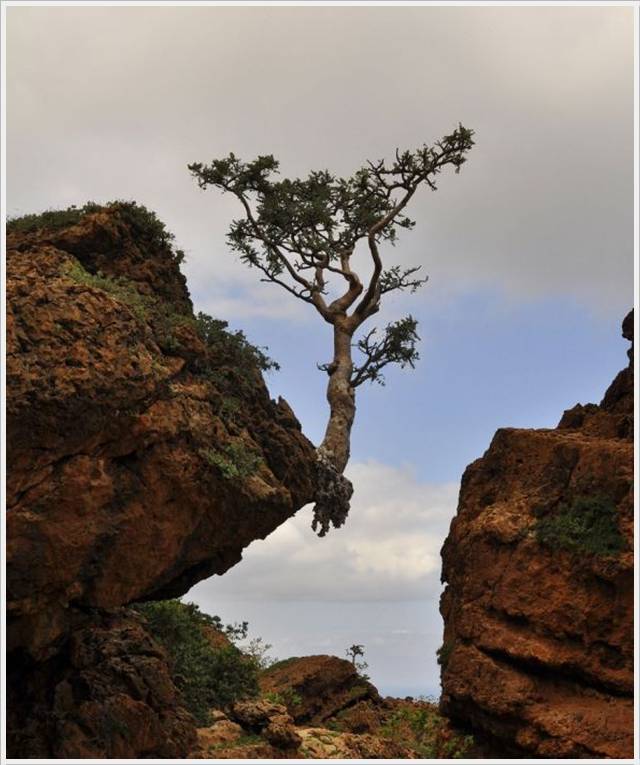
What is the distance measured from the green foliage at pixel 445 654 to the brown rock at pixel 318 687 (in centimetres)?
789

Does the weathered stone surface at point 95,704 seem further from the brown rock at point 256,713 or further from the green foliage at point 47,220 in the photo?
the green foliage at point 47,220

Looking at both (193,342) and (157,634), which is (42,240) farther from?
(157,634)

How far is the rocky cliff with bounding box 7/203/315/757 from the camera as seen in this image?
53.1ft

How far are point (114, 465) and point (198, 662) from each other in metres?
8.53

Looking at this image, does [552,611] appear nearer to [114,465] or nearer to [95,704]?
[114,465]

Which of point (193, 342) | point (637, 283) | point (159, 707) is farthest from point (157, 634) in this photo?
point (637, 283)

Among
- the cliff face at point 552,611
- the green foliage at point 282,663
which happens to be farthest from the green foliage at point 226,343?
the green foliage at point 282,663

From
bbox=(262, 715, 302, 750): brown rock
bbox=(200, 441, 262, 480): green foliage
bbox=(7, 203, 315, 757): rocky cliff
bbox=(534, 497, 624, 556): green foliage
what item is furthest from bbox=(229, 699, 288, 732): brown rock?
bbox=(534, 497, 624, 556): green foliage

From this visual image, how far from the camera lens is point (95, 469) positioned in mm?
16828

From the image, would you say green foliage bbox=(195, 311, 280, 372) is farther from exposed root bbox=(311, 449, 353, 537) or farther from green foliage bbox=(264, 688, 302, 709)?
green foliage bbox=(264, 688, 302, 709)

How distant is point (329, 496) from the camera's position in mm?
23578

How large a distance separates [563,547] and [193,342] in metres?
7.87

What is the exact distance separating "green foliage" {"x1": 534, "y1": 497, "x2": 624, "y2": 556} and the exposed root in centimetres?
657

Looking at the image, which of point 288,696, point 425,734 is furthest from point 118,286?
point 288,696
